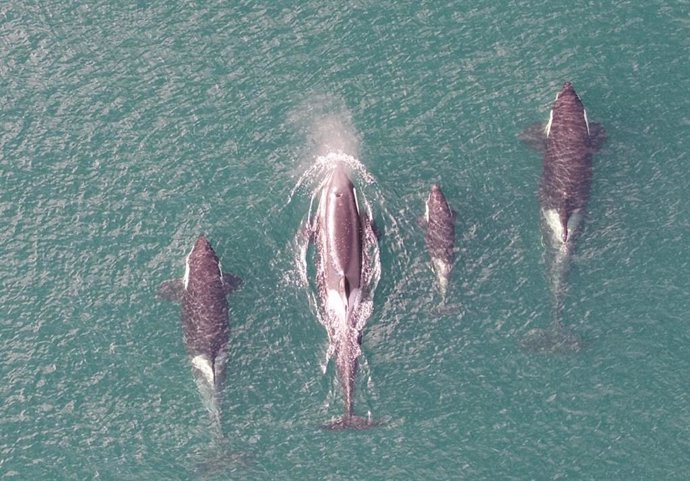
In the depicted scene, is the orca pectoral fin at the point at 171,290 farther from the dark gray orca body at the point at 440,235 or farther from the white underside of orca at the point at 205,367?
the dark gray orca body at the point at 440,235

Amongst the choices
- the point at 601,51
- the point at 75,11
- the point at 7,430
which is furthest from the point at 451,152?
the point at 7,430

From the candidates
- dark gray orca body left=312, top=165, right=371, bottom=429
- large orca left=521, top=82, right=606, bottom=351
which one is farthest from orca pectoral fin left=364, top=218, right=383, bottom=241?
large orca left=521, top=82, right=606, bottom=351

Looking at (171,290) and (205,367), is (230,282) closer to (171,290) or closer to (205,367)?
(171,290)

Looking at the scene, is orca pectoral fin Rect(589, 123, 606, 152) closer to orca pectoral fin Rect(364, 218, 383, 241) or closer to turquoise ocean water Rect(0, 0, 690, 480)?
turquoise ocean water Rect(0, 0, 690, 480)

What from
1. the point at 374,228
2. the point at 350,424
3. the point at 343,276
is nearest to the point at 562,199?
the point at 374,228

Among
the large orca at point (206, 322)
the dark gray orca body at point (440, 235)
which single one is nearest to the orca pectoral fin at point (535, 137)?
the dark gray orca body at point (440, 235)
